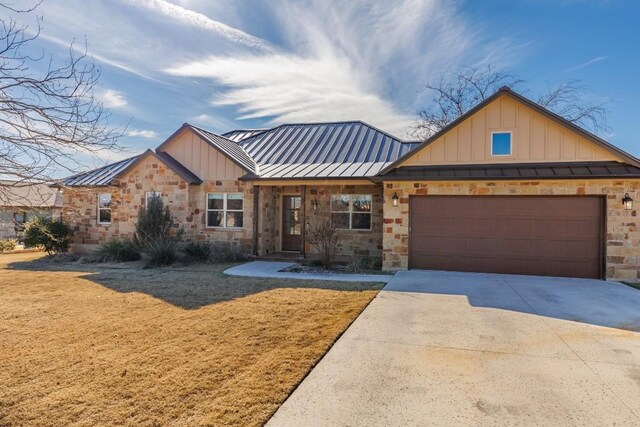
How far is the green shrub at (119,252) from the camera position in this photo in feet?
44.1

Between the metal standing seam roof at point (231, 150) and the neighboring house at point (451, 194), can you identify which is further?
the metal standing seam roof at point (231, 150)

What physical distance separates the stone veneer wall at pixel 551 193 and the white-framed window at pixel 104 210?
11.8 m

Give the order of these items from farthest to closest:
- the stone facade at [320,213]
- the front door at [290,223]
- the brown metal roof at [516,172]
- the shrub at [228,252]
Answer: the front door at [290,223] < the stone facade at [320,213] < the shrub at [228,252] < the brown metal roof at [516,172]

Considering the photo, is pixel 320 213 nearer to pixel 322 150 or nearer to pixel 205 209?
pixel 322 150

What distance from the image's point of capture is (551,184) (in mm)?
10133

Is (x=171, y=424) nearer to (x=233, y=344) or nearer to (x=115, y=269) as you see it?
(x=233, y=344)

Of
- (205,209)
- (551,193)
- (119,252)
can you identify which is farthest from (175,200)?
(551,193)

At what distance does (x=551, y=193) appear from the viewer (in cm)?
1015

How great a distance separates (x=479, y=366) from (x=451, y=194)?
23.6 feet

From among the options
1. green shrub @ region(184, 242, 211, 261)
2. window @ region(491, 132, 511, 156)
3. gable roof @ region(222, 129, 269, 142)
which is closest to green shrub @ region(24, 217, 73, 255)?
green shrub @ region(184, 242, 211, 261)

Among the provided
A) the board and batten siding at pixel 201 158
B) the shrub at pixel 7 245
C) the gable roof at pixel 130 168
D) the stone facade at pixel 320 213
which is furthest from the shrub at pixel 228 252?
the shrub at pixel 7 245

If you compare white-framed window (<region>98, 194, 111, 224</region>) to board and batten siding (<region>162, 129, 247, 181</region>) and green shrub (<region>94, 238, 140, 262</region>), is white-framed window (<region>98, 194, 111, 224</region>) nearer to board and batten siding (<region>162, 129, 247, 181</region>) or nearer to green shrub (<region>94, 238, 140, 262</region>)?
green shrub (<region>94, 238, 140, 262</region>)

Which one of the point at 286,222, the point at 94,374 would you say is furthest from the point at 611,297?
the point at 286,222

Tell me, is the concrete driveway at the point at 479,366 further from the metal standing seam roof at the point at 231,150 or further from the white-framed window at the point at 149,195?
the white-framed window at the point at 149,195
